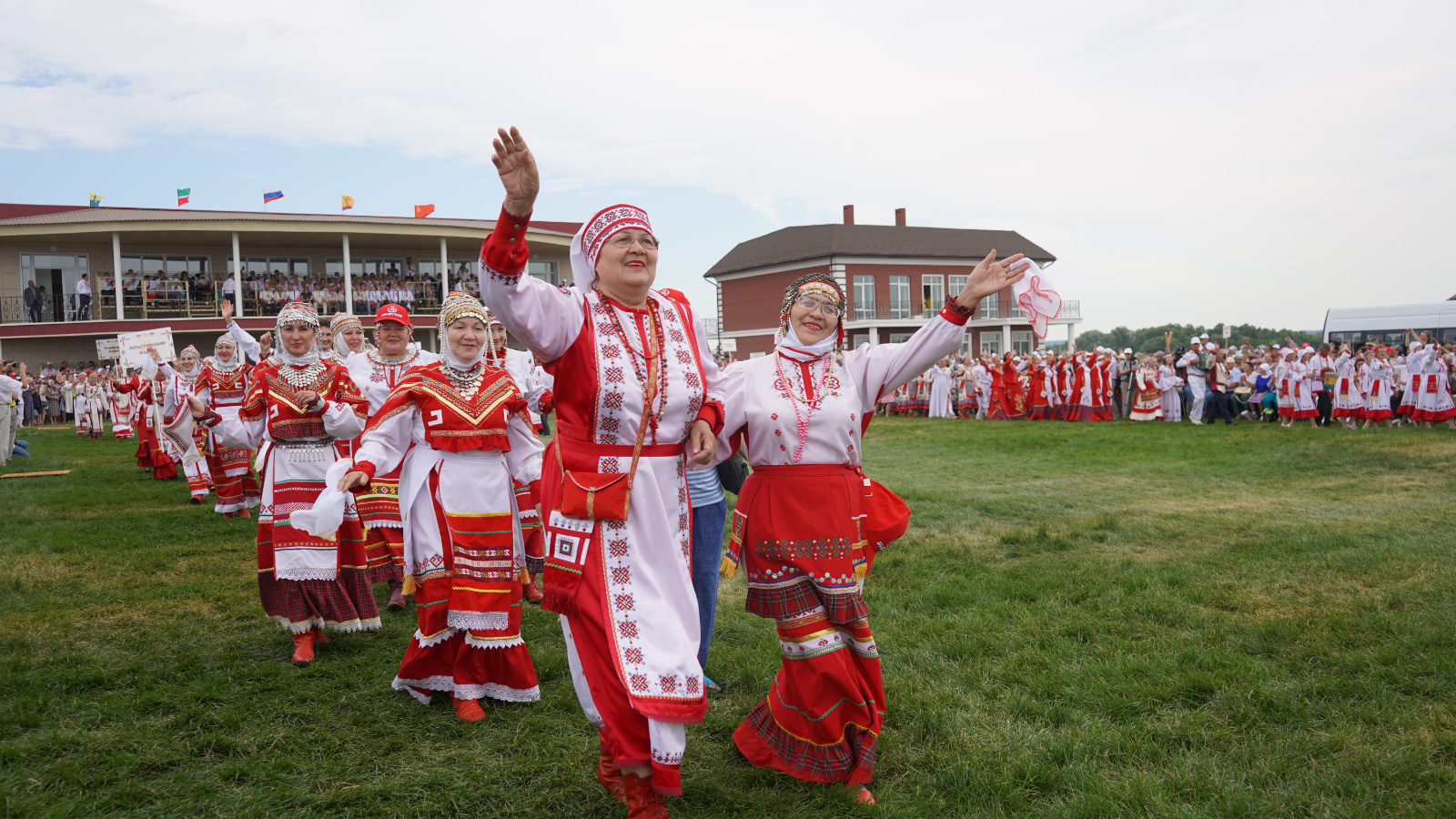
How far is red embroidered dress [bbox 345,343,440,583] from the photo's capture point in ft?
20.7

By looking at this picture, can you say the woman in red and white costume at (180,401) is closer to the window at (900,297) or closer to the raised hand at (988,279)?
the raised hand at (988,279)

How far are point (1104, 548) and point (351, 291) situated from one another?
3434cm

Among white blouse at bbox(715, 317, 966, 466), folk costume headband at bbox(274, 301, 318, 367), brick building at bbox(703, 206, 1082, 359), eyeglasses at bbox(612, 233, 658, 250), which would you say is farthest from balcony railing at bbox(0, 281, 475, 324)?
eyeglasses at bbox(612, 233, 658, 250)

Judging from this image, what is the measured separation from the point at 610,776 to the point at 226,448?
8.88 metres

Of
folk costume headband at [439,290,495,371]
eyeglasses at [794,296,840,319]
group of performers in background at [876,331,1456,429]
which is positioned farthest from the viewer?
group of performers in background at [876,331,1456,429]

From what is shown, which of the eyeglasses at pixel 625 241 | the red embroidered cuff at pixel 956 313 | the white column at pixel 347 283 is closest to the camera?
the eyeglasses at pixel 625 241

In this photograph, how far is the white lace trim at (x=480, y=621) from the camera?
4.71 metres

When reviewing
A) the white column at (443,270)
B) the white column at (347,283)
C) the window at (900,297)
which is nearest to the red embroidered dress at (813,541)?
the white column at (443,270)

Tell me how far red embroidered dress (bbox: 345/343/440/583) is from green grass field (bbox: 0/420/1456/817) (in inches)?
28.2

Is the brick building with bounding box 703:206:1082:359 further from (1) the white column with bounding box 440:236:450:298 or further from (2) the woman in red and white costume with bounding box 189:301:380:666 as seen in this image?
(2) the woman in red and white costume with bounding box 189:301:380:666

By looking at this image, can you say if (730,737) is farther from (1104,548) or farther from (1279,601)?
(1104,548)

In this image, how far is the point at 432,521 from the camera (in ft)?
15.8

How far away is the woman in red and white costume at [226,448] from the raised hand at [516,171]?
901 cm

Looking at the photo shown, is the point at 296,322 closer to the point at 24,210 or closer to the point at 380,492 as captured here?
the point at 380,492
